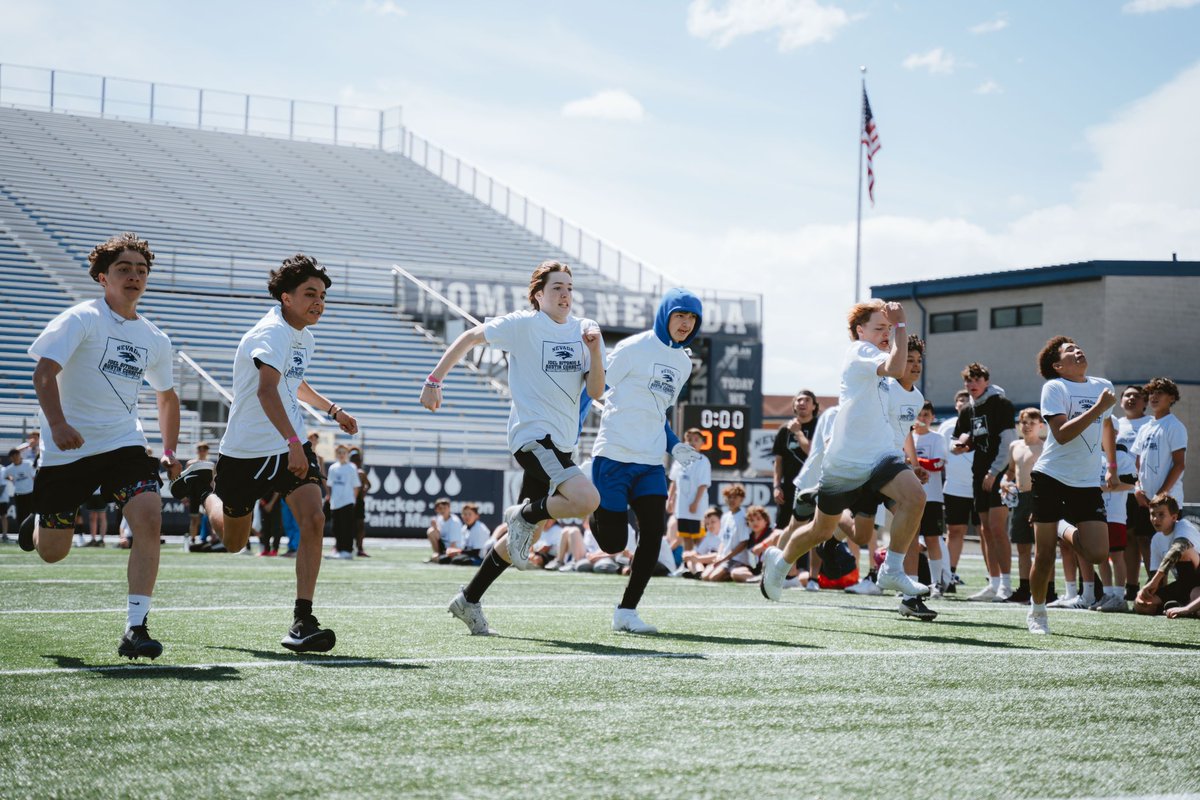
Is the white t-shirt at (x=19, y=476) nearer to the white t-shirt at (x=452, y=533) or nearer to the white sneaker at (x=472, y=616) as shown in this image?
the white t-shirt at (x=452, y=533)

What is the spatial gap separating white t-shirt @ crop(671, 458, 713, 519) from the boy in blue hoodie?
7470mm

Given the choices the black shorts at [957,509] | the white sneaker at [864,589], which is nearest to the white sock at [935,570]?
the white sneaker at [864,589]

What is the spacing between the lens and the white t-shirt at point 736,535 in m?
14.6

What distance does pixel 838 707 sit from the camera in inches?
171

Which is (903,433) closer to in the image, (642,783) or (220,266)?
(642,783)

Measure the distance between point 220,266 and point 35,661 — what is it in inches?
1268

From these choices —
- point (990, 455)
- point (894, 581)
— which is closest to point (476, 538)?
point (990, 455)

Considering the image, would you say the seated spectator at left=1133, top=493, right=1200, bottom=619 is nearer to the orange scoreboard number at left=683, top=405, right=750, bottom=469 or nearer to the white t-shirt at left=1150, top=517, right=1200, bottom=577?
the white t-shirt at left=1150, top=517, right=1200, bottom=577

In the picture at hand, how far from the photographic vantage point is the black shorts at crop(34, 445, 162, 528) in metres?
5.58

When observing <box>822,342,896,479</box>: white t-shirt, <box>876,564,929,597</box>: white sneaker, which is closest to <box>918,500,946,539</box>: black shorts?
<box>876,564,929,597</box>: white sneaker

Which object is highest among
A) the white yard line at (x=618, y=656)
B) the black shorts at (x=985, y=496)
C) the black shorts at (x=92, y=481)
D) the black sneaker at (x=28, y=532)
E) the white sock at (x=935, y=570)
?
the black shorts at (x=92, y=481)

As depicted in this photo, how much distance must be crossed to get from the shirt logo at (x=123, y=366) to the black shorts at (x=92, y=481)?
0.86 feet

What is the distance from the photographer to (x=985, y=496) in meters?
11.5

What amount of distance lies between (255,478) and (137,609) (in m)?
0.84
